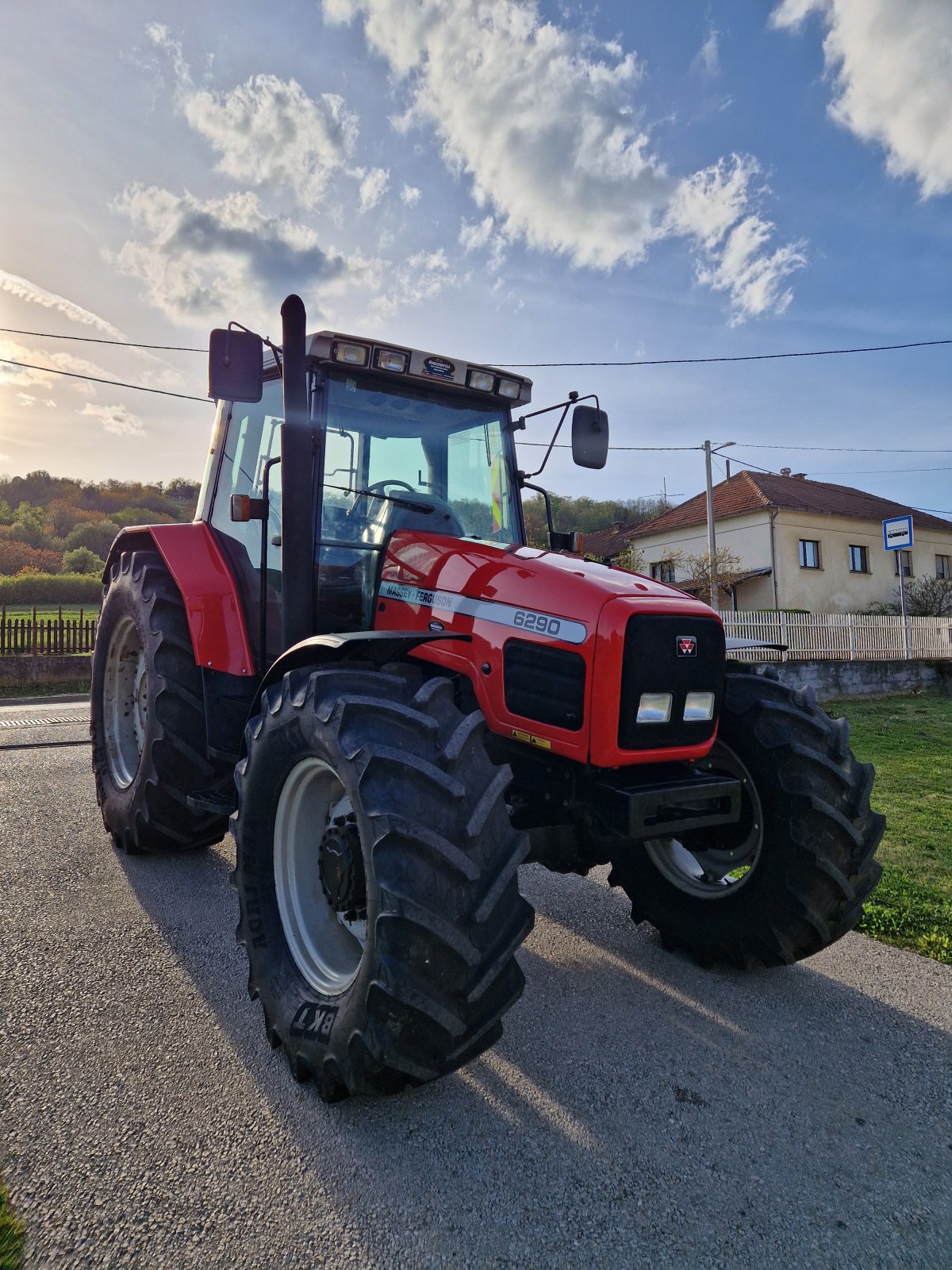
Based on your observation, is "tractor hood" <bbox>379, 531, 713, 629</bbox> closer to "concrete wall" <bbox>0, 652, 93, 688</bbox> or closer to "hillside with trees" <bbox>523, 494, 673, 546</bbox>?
"concrete wall" <bbox>0, 652, 93, 688</bbox>

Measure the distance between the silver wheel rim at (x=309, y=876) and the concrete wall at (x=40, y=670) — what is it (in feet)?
48.6

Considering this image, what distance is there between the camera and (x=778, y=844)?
8.80 ft

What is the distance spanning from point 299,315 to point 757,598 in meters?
26.9

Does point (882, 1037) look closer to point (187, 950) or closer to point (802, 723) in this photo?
point (802, 723)

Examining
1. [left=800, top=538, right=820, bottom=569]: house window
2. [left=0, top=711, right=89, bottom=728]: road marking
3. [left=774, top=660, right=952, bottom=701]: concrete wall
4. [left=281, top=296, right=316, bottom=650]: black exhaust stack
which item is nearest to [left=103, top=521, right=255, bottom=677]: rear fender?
[left=281, top=296, right=316, bottom=650]: black exhaust stack

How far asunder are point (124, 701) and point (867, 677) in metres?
12.9

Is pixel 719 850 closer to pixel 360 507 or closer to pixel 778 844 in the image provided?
pixel 778 844

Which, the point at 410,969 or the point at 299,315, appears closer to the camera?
the point at 410,969

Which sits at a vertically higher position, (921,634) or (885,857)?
(921,634)

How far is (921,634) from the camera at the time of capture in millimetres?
17297

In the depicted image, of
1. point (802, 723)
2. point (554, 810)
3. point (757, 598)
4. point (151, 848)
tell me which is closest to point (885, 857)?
point (802, 723)

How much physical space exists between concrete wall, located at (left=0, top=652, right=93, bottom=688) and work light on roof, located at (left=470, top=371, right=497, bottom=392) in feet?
47.9

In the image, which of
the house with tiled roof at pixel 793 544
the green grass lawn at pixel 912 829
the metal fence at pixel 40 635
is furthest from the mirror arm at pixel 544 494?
the house with tiled roof at pixel 793 544

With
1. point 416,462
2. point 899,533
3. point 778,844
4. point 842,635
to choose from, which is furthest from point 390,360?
point 842,635
